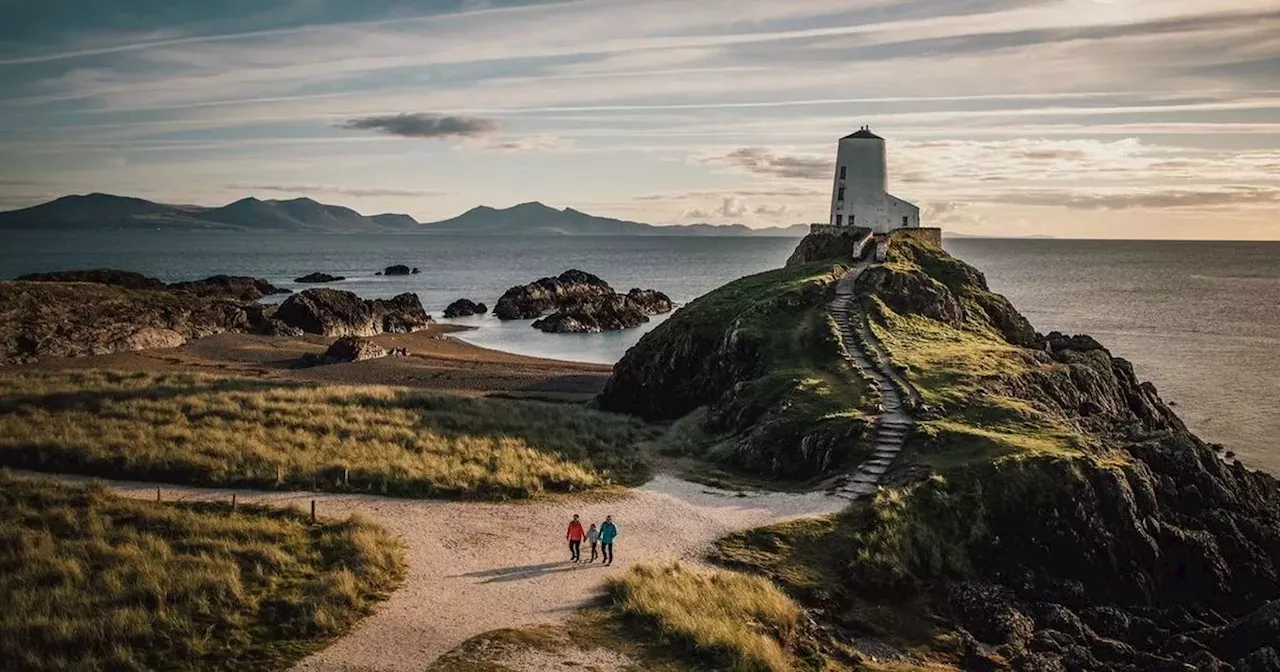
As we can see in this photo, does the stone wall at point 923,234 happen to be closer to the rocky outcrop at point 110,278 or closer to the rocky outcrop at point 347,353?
the rocky outcrop at point 347,353

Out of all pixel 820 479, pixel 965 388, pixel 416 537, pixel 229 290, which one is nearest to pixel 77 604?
pixel 416 537

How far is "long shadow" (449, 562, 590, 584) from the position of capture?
72.2 ft

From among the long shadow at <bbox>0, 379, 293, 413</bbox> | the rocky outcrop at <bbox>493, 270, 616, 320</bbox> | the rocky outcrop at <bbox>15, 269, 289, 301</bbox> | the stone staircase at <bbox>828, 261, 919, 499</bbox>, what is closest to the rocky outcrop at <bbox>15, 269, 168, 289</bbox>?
the rocky outcrop at <bbox>15, 269, 289, 301</bbox>

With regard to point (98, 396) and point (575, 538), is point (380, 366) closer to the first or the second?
point (98, 396)

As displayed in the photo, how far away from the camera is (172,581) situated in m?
20.4

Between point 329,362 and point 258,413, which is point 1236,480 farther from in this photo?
point 329,362

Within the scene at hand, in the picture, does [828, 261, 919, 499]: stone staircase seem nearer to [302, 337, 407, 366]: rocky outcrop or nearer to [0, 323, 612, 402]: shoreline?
[0, 323, 612, 402]: shoreline

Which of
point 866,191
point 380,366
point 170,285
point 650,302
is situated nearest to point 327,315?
point 380,366

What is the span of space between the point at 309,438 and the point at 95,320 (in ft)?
146

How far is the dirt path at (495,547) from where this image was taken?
18828 mm

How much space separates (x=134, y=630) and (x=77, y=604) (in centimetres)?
213

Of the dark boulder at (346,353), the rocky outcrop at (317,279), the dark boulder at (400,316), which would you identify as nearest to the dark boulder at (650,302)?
the dark boulder at (400,316)

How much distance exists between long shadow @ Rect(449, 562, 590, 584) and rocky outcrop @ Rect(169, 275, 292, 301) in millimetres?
89504

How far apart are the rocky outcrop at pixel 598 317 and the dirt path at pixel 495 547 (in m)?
59.2
